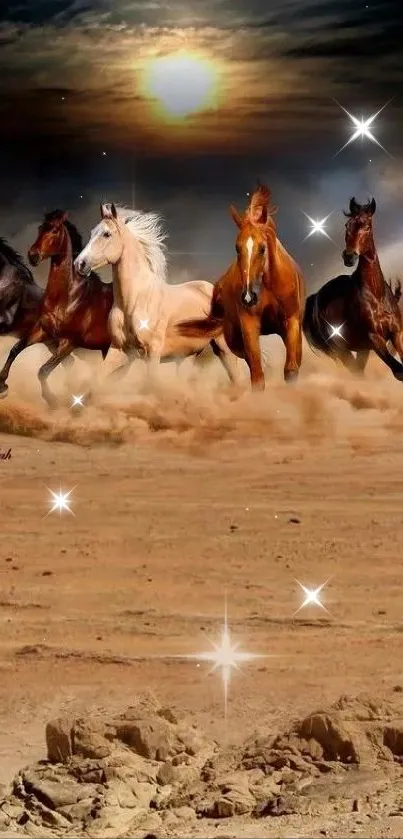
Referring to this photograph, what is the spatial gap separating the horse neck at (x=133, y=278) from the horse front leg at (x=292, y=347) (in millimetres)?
503

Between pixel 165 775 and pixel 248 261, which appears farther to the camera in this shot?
pixel 248 261

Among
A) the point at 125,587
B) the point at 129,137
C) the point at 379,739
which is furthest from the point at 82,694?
the point at 129,137

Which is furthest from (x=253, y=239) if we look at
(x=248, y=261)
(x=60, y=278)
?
(x=60, y=278)

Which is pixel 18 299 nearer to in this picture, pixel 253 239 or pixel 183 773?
pixel 253 239

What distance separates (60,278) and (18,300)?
0.59 ft

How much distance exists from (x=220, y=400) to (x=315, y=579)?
2.40ft

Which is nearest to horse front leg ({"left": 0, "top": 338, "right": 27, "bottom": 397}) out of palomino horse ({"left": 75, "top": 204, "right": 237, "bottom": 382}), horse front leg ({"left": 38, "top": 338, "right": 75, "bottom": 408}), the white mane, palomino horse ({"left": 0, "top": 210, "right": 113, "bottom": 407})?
palomino horse ({"left": 0, "top": 210, "right": 113, "bottom": 407})

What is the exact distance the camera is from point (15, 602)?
3738 millimetres

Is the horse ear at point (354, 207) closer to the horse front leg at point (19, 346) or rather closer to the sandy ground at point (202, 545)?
the sandy ground at point (202, 545)

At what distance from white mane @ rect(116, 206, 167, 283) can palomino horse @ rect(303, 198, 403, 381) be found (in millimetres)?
567

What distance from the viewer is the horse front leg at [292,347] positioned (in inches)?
149

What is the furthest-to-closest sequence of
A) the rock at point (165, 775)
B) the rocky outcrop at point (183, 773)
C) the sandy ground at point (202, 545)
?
the sandy ground at point (202, 545) < the rock at point (165, 775) < the rocky outcrop at point (183, 773)

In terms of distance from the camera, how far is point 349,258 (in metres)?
3.79

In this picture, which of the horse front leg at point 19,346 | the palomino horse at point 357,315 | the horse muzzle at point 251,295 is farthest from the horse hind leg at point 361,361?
the horse front leg at point 19,346
